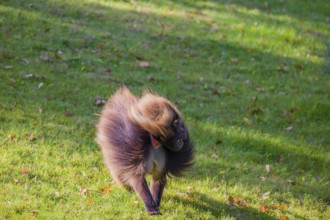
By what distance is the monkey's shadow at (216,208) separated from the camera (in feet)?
20.0

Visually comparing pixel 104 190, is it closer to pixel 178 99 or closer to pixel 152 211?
pixel 152 211

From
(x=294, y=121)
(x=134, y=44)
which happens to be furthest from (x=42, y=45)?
(x=294, y=121)

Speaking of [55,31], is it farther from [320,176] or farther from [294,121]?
[320,176]

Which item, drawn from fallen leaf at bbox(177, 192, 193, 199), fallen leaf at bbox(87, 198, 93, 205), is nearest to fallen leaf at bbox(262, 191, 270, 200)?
fallen leaf at bbox(177, 192, 193, 199)

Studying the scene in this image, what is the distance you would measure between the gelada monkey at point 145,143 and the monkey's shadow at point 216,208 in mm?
430

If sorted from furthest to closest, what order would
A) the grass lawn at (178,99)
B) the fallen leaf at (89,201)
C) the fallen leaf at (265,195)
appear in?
1. the fallen leaf at (265,195)
2. the grass lawn at (178,99)
3. the fallen leaf at (89,201)

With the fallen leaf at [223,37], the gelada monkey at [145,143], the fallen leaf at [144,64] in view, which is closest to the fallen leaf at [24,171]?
the gelada monkey at [145,143]

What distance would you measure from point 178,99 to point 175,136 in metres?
4.41

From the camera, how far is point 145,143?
18.2 feet

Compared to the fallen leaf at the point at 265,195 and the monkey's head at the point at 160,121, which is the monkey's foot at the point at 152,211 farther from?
the fallen leaf at the point at 265,195

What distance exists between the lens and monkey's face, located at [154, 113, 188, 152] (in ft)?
17.5

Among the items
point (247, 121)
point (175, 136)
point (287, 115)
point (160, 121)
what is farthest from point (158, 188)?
point (287, 115)

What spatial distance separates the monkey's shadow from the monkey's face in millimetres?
919

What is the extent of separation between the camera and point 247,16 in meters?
15.1
